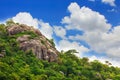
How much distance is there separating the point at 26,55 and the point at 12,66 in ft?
29.0

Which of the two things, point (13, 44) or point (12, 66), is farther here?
point (13, 44)

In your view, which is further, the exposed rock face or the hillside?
the exposed rock face

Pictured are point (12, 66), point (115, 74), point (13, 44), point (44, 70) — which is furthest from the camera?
point (115, 74)

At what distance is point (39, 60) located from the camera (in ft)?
250

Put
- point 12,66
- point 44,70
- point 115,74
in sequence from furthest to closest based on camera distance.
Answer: point 115,74 → point 44,70 → point 12,66

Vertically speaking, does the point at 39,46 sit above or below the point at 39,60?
above

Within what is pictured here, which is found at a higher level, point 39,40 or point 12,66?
point 39,40

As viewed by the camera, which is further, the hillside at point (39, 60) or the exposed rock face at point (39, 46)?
the exposed rock face at point (39, 46)

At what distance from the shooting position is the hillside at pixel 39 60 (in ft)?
228

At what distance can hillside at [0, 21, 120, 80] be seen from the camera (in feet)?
228

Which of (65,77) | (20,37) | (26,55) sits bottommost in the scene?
(65,77)

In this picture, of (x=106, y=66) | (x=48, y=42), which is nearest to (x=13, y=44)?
(x=48, y=42)

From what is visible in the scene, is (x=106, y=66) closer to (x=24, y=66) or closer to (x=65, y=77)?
(x=65, y=77)

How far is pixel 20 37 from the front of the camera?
7969cm
